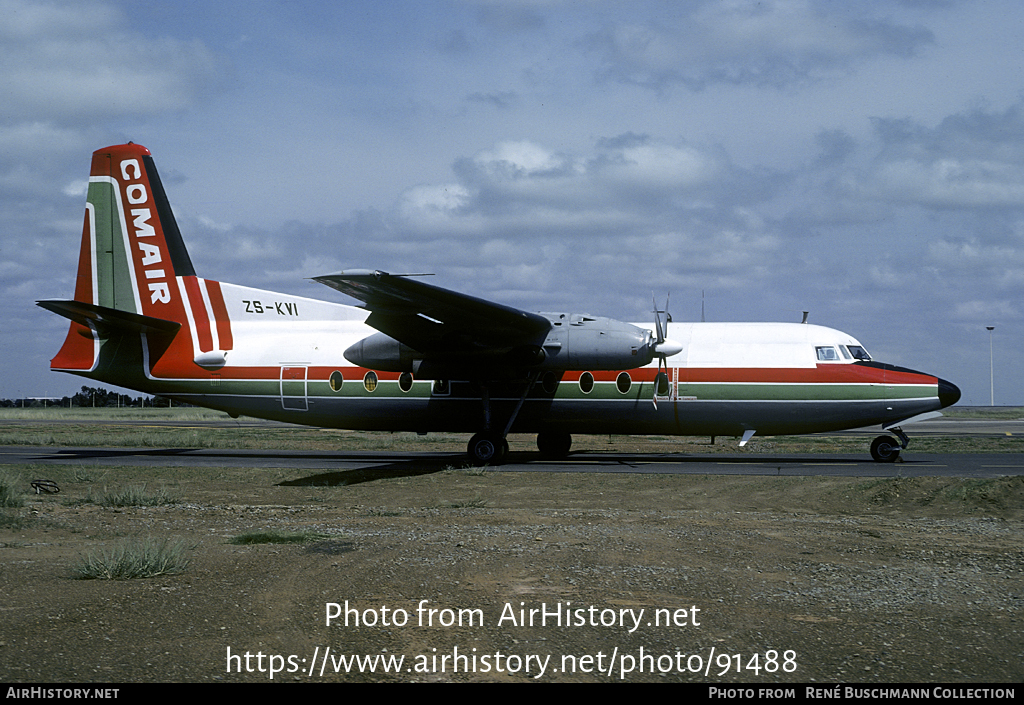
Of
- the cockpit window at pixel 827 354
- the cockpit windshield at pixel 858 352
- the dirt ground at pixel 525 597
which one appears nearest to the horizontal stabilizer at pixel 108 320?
the dirt ground at pixel 525 597

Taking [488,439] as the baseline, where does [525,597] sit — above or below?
below

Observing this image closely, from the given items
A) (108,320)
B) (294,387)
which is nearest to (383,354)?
(294,387)

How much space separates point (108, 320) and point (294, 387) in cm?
557

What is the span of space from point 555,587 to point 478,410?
14825mm

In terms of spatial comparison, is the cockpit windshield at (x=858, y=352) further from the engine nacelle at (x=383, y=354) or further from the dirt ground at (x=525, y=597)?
the engine nacelle at (x=383, y=354)

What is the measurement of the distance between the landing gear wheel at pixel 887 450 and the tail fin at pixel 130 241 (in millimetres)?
20417

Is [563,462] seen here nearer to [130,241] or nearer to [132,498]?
[132,498]

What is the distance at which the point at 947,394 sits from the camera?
21016mm

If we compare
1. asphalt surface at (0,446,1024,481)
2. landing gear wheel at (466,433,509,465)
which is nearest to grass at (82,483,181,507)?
asphalt surface at (0,446,1024,481)

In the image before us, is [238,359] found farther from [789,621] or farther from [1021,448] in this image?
[1021,448]

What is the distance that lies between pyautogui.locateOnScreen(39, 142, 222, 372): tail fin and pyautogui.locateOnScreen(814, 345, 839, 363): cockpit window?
18.4m

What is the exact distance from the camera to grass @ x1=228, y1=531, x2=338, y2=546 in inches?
398

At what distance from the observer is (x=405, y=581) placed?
781 centimetres

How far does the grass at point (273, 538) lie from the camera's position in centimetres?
1010
